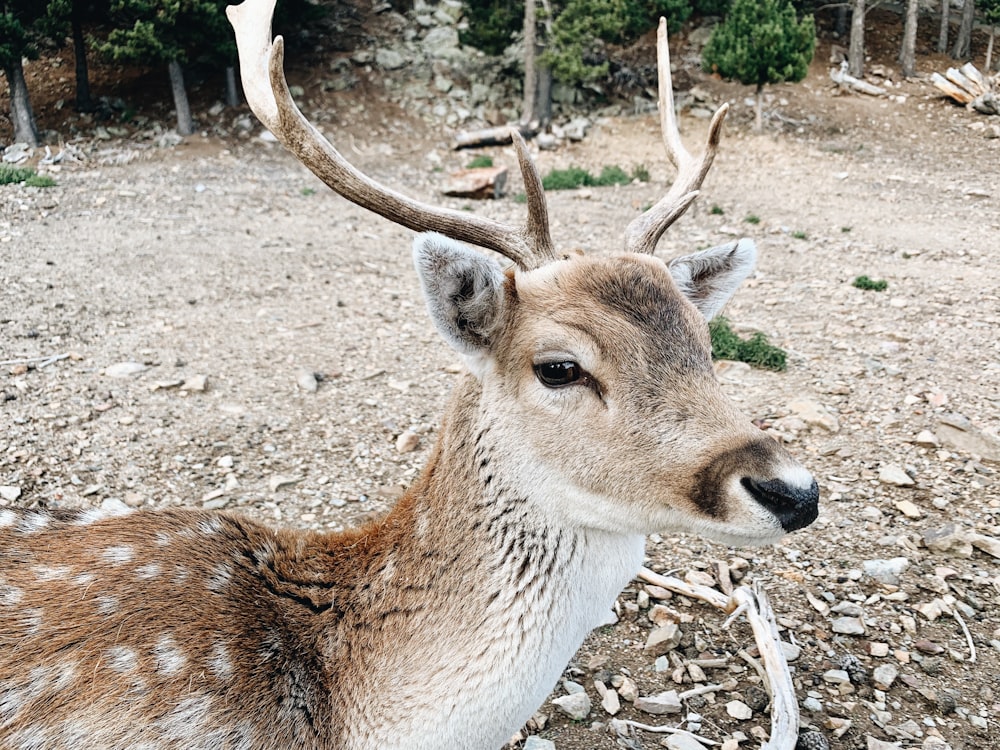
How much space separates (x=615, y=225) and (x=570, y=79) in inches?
365

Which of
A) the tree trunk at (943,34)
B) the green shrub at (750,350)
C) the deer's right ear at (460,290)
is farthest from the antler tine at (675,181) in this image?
the tree trunk at (943,34)

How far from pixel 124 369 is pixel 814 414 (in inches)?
196

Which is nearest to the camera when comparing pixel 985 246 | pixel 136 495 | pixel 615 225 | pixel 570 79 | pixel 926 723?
pixel 926 723

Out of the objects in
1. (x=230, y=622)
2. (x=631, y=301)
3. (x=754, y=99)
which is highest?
(x=631, y=301)

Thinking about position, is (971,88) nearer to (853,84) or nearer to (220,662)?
(853,84)

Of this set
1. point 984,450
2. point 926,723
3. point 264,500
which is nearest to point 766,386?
point 984,450

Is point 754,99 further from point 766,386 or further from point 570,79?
point 766,386

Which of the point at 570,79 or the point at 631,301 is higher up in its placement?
the point at 631,301

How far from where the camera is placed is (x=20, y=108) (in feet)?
52.6

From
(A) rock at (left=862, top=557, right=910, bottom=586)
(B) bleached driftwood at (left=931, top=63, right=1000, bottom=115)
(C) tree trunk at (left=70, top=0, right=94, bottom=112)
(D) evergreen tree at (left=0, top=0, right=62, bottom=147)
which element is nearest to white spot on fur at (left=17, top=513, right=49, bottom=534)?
(A) rock at (left=862, top=557, right=910, bottom=586)

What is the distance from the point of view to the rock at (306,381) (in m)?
5.96

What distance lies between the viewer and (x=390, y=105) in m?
20.1

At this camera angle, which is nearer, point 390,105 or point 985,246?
point 985,246

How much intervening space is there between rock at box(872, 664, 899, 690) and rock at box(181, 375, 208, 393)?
15.0ft
